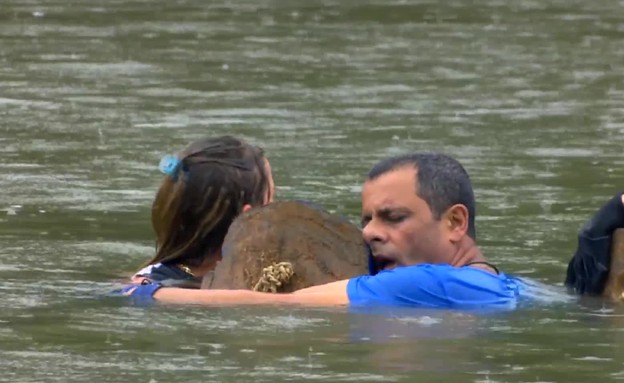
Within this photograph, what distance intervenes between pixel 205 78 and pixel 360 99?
7.46 ft

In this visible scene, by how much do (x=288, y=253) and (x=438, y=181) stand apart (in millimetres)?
750

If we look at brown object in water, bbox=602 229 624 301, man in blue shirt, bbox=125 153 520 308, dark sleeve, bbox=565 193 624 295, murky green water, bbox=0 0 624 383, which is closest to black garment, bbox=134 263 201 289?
murky green water, bbox=0 0 624 383

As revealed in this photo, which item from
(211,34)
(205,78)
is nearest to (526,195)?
(205,78)

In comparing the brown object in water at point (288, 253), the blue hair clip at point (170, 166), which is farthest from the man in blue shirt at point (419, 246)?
the blue hair clip at point (170, 166)

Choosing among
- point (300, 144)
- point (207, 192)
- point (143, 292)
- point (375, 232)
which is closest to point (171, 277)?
point (143, 292)

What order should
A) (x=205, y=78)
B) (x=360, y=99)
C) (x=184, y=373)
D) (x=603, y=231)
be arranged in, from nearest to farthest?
(x=184, y=373)
(x=603, y=231)
(x=360, y=99)
(x=205, y=78)

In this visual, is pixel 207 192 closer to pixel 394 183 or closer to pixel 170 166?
pixel 170 166

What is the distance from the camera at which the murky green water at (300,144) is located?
8.55 meters

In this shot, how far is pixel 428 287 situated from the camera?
8.95m

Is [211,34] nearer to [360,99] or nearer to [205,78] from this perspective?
[205,78]

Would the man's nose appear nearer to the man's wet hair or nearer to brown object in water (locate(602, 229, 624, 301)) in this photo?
the man's wet hair

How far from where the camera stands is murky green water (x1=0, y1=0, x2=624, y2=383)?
855cm

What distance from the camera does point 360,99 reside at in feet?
60.1

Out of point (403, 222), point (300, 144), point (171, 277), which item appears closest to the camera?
point (403, 222)
